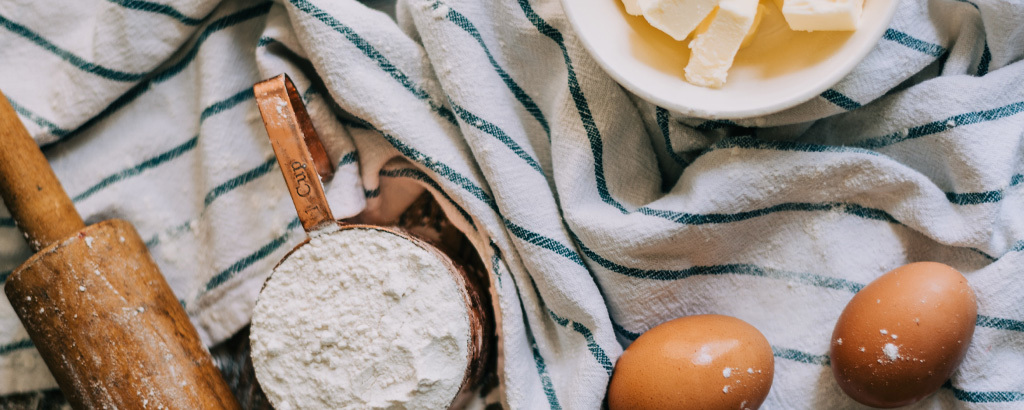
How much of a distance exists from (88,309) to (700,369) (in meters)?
0.68

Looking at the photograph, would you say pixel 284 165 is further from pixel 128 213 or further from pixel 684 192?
pixel 684 192

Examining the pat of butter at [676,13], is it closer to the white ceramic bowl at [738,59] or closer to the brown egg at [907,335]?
the white ceramic bowl at [738,59]

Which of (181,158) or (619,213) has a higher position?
(181,158)

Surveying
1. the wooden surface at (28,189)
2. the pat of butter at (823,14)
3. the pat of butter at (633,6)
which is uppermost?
the wooden surface at (28,189)

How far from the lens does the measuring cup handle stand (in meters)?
0.69

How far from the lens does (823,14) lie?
63cm

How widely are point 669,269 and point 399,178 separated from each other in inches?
14.0

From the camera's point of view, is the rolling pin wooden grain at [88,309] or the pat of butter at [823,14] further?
the rolling pin wooden grain at [88,309]

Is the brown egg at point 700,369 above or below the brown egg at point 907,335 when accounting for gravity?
above

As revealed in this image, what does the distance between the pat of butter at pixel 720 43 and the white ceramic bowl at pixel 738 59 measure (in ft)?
0.05

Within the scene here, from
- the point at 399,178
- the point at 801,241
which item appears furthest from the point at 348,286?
the point at 801,241

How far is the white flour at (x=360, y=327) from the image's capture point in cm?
69

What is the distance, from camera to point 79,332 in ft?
2.41

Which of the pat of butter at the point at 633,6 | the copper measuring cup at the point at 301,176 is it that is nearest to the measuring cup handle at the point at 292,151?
the copper measuring cup at the point at 301,176
